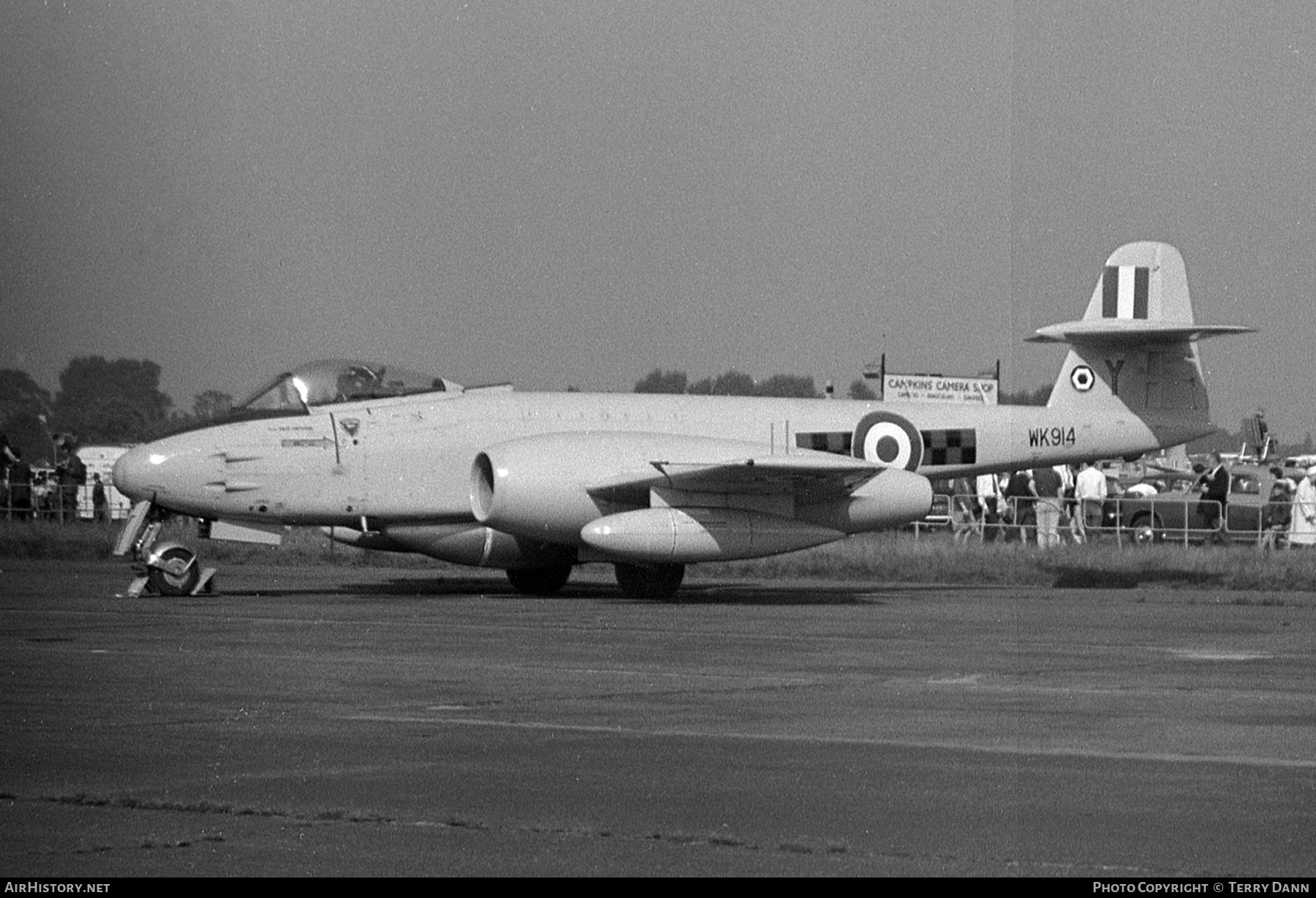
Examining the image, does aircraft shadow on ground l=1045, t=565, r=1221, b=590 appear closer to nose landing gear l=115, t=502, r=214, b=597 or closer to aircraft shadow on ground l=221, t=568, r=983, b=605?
aircraft shadow on ground l=221, t=568, r=983, b=605

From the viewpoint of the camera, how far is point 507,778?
7766 mm

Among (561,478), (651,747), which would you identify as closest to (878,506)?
(561,478)

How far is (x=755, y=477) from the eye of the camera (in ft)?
67.6

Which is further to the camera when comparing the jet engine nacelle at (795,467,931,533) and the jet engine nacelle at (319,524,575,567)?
the jet engine nacelle at (319,524,575,567)

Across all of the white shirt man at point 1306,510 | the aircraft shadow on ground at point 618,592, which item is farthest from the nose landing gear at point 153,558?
the white shirt man at point 1306,510

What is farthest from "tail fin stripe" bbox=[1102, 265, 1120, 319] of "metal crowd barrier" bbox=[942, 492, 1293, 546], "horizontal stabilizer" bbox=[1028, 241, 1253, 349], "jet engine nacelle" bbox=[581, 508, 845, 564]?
"jet engine nacelle" bbox=[581, 508, 845, 564]

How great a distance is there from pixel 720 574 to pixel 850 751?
18.8 meters

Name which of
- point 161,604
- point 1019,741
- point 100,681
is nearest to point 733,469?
point 161,604

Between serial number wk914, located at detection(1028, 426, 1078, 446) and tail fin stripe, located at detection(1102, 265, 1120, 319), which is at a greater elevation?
tail fin stripe, located at detection(1102, 265, 1120, 319)

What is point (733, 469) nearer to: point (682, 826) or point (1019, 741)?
point (1019, 741)

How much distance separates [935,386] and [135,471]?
27.1m

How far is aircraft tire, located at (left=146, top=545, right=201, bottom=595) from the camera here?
20359 millimetres

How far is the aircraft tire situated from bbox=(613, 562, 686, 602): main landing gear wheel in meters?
4.74

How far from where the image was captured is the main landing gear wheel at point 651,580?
21.3 metres
